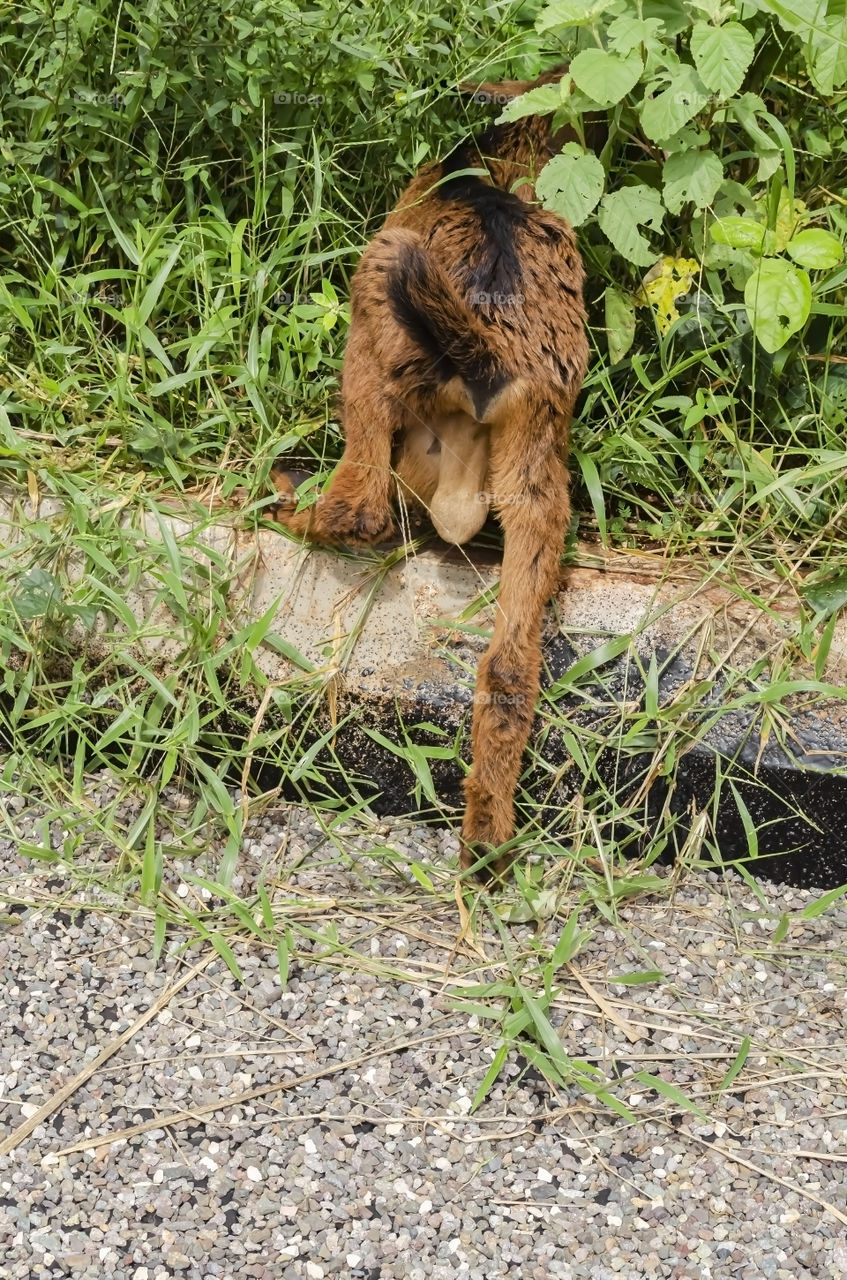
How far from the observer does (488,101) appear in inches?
126

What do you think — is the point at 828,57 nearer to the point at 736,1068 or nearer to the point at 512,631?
the point at 512,631

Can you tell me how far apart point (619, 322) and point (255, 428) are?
0.98 metres

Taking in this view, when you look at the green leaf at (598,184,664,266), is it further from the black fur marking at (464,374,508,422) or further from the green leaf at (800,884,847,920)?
the green leaf at (800,884,847,920)

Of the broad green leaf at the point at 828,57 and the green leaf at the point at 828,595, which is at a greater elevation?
the broad green leaf at the point at 828,57

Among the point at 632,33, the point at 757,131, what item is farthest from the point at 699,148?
the point at 632,33

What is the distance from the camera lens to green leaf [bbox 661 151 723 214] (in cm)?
288

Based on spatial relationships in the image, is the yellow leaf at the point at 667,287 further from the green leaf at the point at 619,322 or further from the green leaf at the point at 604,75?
the green leaf at the point at 604,75

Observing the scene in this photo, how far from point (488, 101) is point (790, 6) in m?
0.79

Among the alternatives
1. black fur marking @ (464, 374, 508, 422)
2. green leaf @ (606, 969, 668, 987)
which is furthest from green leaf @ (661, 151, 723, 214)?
green leaf @ (606, 969, 668, 987)

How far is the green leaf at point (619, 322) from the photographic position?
3.08 m

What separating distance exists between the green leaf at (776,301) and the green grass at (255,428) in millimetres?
180


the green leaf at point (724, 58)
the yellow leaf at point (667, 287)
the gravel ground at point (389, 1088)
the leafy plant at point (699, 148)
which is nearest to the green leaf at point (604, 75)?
the leafy plant at point (699, 148)

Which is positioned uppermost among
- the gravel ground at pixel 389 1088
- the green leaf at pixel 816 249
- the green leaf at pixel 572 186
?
the green leaf at pixel 572 186

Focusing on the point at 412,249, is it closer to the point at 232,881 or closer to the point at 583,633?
the point at 583,633
